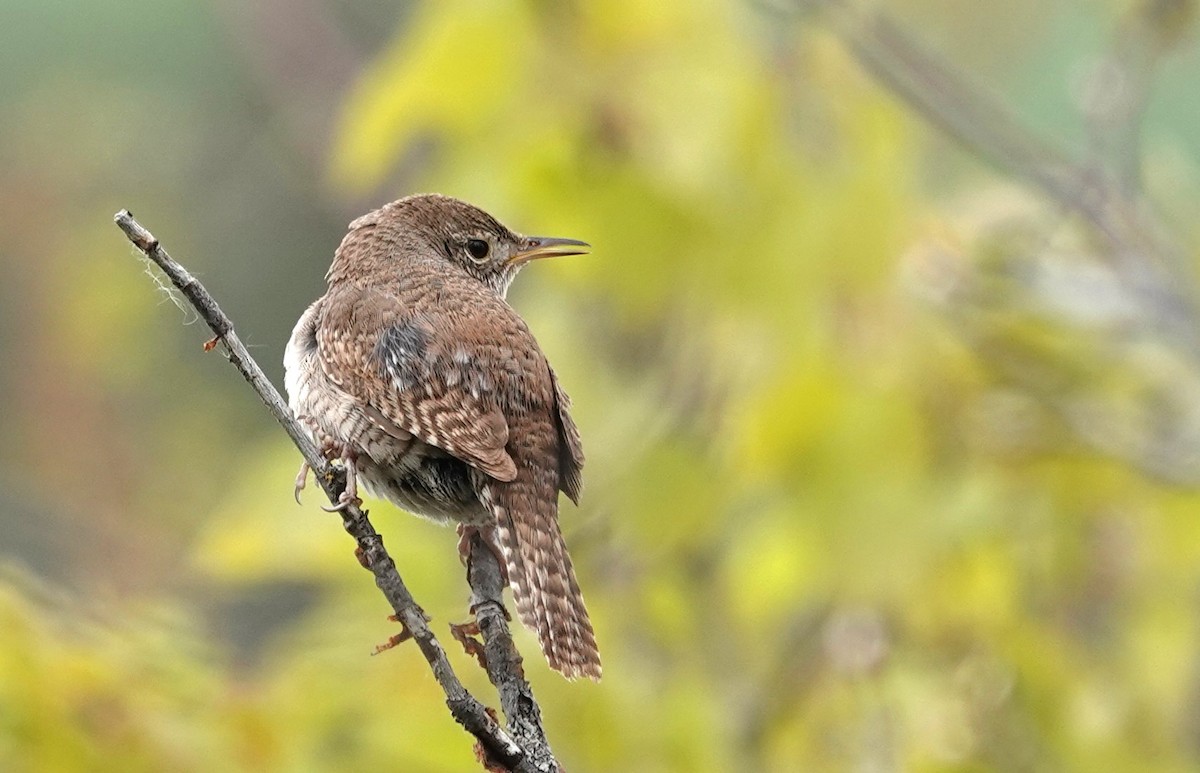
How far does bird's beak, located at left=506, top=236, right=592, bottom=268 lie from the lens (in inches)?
176

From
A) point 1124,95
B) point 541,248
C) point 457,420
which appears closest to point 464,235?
point 541,248

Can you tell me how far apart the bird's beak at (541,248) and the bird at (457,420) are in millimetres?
372

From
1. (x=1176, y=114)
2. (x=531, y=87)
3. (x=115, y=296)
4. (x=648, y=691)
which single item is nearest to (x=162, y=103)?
(x=115, y=296)

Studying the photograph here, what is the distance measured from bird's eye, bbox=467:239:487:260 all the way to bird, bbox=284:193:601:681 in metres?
0.51

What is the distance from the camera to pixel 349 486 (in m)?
3.12

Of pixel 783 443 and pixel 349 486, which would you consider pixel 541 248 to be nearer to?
pixel 783 443

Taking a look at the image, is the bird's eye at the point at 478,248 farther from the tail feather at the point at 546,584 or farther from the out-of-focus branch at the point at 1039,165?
the tail feather at the point at 546,584

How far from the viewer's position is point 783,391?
4488 mm

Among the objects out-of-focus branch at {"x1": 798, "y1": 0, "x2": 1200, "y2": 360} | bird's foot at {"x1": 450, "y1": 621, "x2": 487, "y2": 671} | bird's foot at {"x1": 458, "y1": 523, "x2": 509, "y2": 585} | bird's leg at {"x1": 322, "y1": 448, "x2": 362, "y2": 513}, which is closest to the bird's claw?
bird's leg at {"x1": 322, "y1": 448, "x2": 362, "y2": 513}

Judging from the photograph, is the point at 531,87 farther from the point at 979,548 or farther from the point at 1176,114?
the point at 1176,114

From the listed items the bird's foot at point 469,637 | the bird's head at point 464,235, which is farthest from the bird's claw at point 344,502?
the bird's head at point 464,235

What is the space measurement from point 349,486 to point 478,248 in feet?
5.57

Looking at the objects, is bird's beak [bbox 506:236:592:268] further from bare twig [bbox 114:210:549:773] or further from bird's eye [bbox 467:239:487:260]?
bare twig [bbox 114:210:549:773]

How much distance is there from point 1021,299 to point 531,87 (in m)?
1.61
